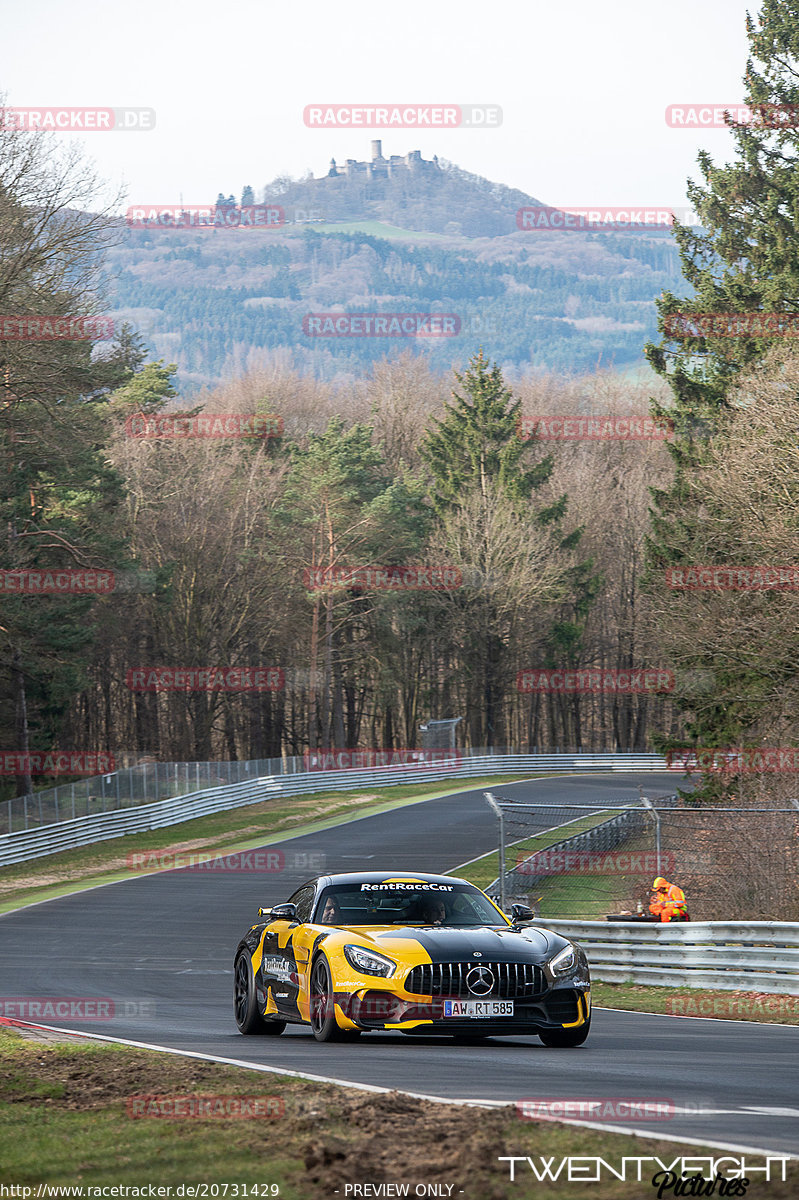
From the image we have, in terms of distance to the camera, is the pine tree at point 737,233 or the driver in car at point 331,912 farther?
the pine tree at point 737,233

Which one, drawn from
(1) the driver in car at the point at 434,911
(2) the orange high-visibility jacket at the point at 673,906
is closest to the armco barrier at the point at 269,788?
(2) the orange high-visibility jacket at the point at 673,906

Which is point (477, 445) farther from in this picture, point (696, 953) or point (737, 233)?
point (696, 953)

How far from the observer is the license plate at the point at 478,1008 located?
10.4 meters

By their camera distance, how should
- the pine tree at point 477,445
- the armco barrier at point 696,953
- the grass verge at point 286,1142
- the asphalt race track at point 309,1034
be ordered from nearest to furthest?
→ the grass verge at point 286,1142 → the asphalt race track at point 309,1034 → the armco barrier at point 696,953 → the pine tree at point 477,445

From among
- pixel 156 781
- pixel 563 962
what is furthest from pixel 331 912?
pixel 156 781

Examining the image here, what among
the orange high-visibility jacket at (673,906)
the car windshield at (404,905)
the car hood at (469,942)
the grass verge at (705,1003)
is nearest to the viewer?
the car hood at (469,942)

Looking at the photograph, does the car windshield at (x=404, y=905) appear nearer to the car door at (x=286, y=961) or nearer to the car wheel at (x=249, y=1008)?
the car door at (x=286, y=961)

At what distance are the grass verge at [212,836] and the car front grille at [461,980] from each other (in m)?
Answer: 22.9

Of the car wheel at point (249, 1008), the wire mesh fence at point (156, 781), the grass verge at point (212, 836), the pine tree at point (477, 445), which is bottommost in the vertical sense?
the grass verge at point (212, 836)

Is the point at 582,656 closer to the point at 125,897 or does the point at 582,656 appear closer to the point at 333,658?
the point at 333,658

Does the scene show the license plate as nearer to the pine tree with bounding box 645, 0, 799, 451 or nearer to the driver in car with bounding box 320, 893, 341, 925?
the driver in car with bounding box 320, 893, 341, 925

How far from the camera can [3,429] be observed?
131 ft

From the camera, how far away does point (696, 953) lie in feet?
55.2

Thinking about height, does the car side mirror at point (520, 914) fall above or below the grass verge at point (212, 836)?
above
